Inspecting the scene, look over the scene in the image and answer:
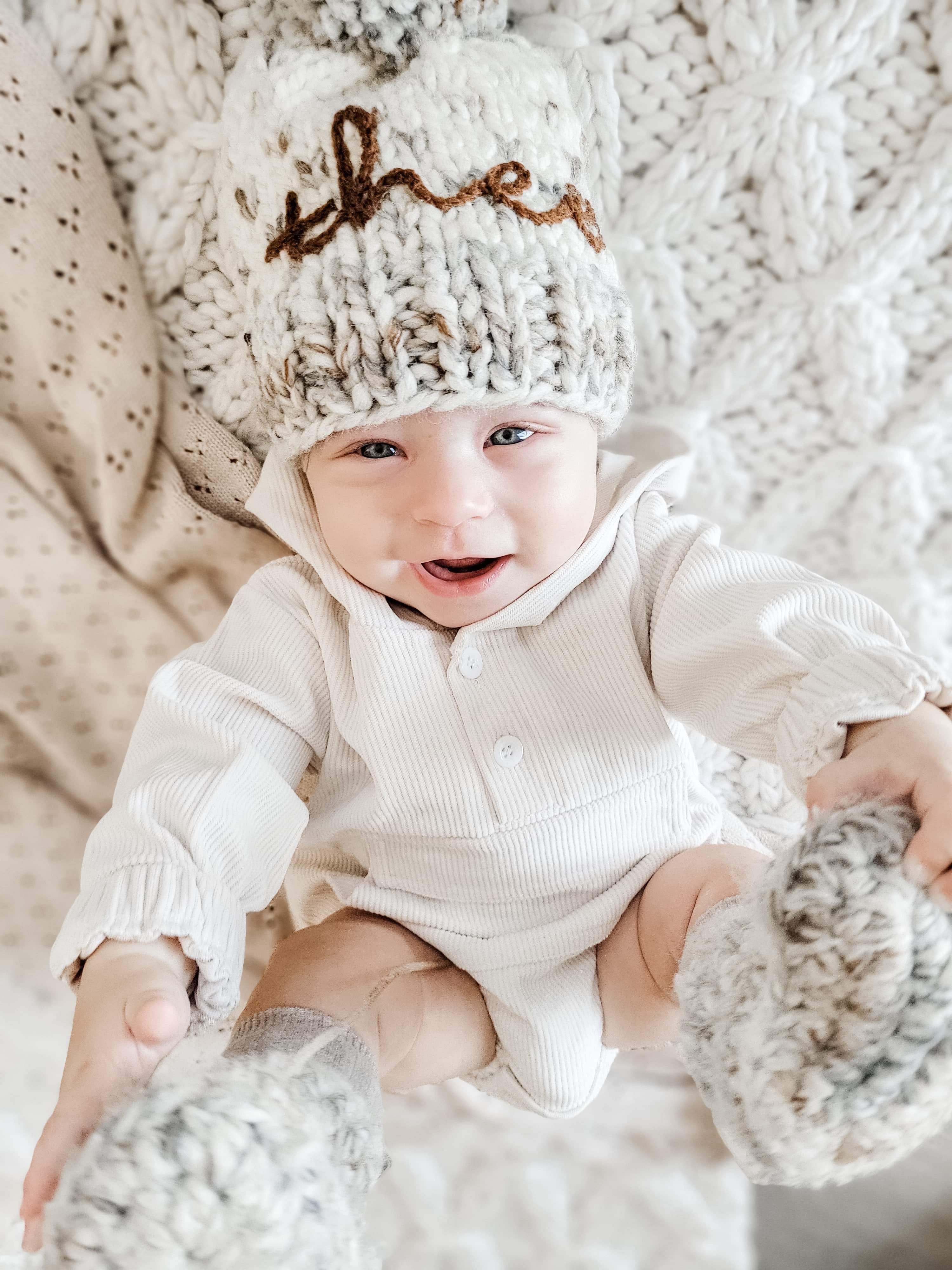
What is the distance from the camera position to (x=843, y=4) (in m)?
0.96

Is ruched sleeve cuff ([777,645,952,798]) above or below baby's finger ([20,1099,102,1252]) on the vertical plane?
above

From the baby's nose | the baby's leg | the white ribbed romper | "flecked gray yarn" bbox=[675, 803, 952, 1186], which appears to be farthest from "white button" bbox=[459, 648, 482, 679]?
"flecked gray yarn" bbox=[675, 803, 952, 1186]

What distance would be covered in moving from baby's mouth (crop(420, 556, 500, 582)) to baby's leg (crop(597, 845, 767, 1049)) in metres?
0.31

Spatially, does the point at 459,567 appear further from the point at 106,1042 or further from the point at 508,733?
the point at 106,1042

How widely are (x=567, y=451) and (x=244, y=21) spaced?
520 mm

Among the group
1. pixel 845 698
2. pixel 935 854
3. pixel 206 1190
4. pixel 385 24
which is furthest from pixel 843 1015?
pixel 385 24

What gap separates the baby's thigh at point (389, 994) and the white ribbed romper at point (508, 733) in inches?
0.8

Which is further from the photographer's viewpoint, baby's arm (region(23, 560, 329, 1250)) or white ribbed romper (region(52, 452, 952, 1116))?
white ribbed romper (region(52, 452, 952, 1116))

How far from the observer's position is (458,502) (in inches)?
30.7

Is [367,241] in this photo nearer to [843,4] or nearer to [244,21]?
[244,21]

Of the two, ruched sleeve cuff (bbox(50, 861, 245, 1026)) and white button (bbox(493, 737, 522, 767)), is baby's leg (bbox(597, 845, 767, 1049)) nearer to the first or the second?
white button (bbox(493, 737, 522, 767))

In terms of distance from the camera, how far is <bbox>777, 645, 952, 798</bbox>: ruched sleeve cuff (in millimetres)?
667

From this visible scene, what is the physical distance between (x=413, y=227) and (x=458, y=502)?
0.71 feet

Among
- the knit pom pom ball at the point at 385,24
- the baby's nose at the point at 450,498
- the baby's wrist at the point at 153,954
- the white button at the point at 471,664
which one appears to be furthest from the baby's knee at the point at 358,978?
the knit pom pom ball at the point at 385,24
